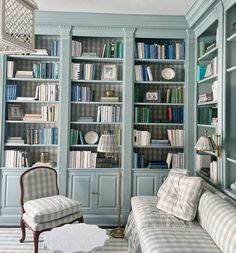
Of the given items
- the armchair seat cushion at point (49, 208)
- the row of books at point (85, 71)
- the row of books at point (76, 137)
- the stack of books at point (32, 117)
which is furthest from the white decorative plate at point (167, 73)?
the armchair seat cushion at point (49, 208)

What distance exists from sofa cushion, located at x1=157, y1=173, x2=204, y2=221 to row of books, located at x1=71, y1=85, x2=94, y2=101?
5.61 feet

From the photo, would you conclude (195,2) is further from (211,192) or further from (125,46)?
(211,192)

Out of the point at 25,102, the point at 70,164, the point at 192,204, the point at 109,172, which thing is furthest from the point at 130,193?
the point at 25,102

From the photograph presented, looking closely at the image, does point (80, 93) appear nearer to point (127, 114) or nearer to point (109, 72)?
point (109, 72)

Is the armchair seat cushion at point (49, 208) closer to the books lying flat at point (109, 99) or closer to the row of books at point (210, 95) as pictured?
the books lying flat at point (109, 99)

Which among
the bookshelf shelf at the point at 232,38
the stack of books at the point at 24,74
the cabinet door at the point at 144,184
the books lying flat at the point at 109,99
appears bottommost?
the cabinet door at the point at 144,184

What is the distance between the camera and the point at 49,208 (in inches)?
122

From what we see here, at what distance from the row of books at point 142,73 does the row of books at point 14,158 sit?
77.8 inches

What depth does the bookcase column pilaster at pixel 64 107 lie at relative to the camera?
3994mm

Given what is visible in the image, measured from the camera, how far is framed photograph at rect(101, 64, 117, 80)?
4.16 meters

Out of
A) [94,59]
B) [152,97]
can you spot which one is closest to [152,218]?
[152,97]

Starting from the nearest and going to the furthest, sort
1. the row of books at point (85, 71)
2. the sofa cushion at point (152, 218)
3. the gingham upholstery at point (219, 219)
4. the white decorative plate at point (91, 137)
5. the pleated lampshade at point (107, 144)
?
the gingham upholstery at point (219, 219), the sofa cushion at point (152, 218), the pleated lampshade at point (107, 144), the row of books at point (85, 71), the white decorative plate at point (91, 137)

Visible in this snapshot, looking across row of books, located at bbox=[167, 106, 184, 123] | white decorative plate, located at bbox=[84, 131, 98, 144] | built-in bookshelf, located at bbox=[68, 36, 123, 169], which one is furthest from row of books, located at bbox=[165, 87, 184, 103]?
white decorative plate, located at bbox=[84, 131, 98, 144]

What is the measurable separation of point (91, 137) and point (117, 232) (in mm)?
1383
